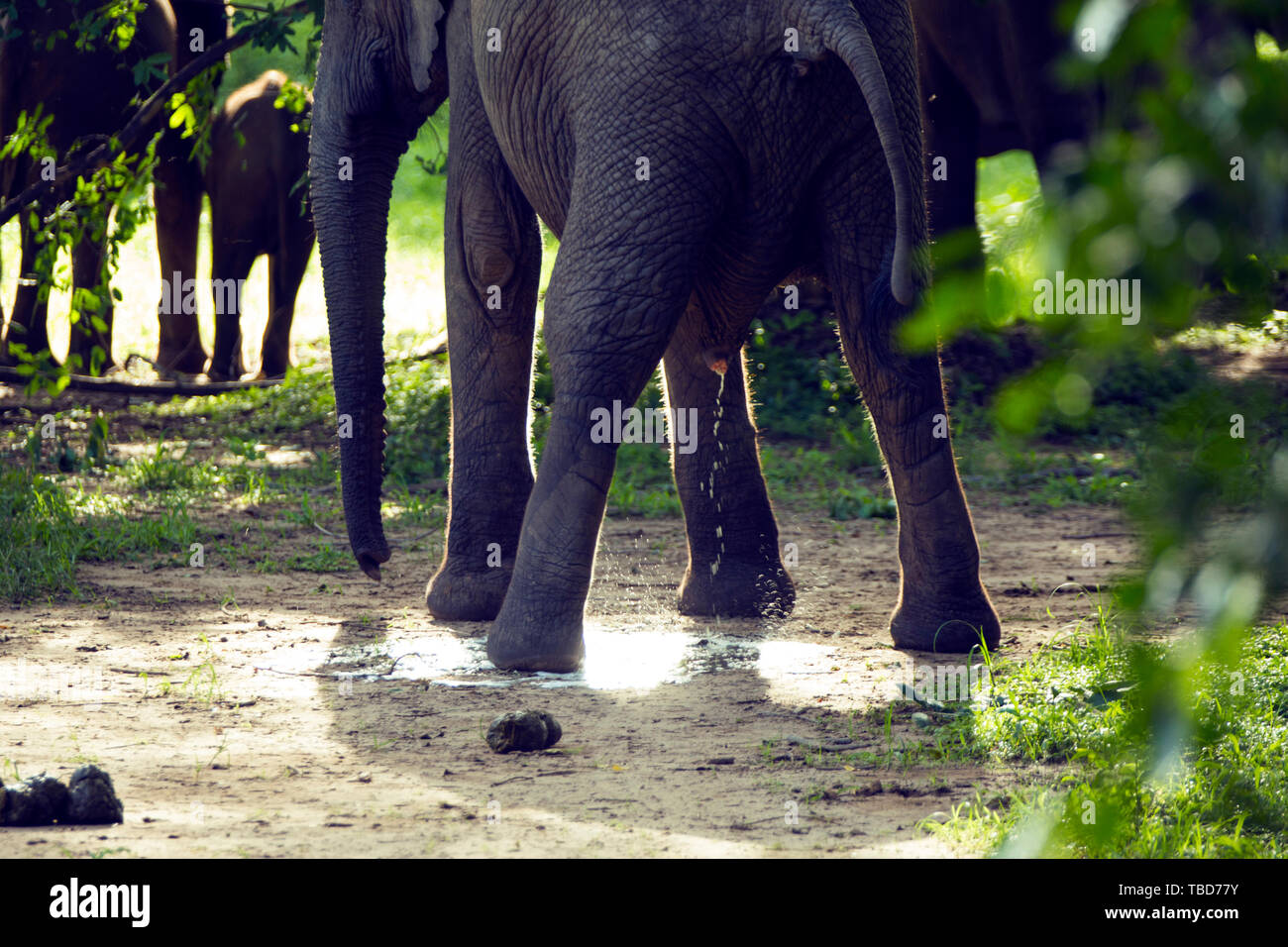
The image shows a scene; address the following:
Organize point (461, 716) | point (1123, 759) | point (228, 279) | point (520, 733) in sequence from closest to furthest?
point (1123, 759) → point (520, 733) → point (461, 716) → point (228, 279)

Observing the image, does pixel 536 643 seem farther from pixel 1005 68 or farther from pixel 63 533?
pixel 1005 68

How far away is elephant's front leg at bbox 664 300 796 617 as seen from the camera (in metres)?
5.63

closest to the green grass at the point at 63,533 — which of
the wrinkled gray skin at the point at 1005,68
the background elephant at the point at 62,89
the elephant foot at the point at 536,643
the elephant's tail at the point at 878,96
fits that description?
the elephant foot at the point at 536,643

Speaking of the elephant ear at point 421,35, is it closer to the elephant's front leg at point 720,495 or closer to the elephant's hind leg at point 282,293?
the elephant's front leg at point 720,495

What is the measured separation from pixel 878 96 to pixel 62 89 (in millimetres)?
7136

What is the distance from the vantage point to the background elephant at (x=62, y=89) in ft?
31.7

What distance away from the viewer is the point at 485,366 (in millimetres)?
5496

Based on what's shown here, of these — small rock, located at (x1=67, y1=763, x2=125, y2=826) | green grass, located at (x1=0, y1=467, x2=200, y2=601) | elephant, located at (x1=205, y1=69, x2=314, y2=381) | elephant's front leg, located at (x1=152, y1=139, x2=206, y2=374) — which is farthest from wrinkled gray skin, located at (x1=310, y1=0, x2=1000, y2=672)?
elephant's front leg, located at (x1=152, y1=139, x2=206, y2=374)

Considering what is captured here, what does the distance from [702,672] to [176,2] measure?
7.32 m

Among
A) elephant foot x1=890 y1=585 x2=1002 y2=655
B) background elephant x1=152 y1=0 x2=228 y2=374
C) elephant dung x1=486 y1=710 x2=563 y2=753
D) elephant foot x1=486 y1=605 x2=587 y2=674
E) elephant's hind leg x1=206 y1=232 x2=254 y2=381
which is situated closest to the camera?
elephant dung x1=486 y1=710 x2=563 y2=753

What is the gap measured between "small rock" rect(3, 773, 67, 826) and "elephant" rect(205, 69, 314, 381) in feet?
24.8

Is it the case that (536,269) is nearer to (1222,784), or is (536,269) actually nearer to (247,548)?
(247,548)

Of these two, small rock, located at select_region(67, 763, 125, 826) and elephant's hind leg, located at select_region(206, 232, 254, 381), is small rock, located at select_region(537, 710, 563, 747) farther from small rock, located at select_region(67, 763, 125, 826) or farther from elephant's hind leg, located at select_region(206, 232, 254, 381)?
elephant's hind leg, located at select_region(206, 232, 254, 381)

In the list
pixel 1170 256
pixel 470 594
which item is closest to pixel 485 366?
pixel 470 594
